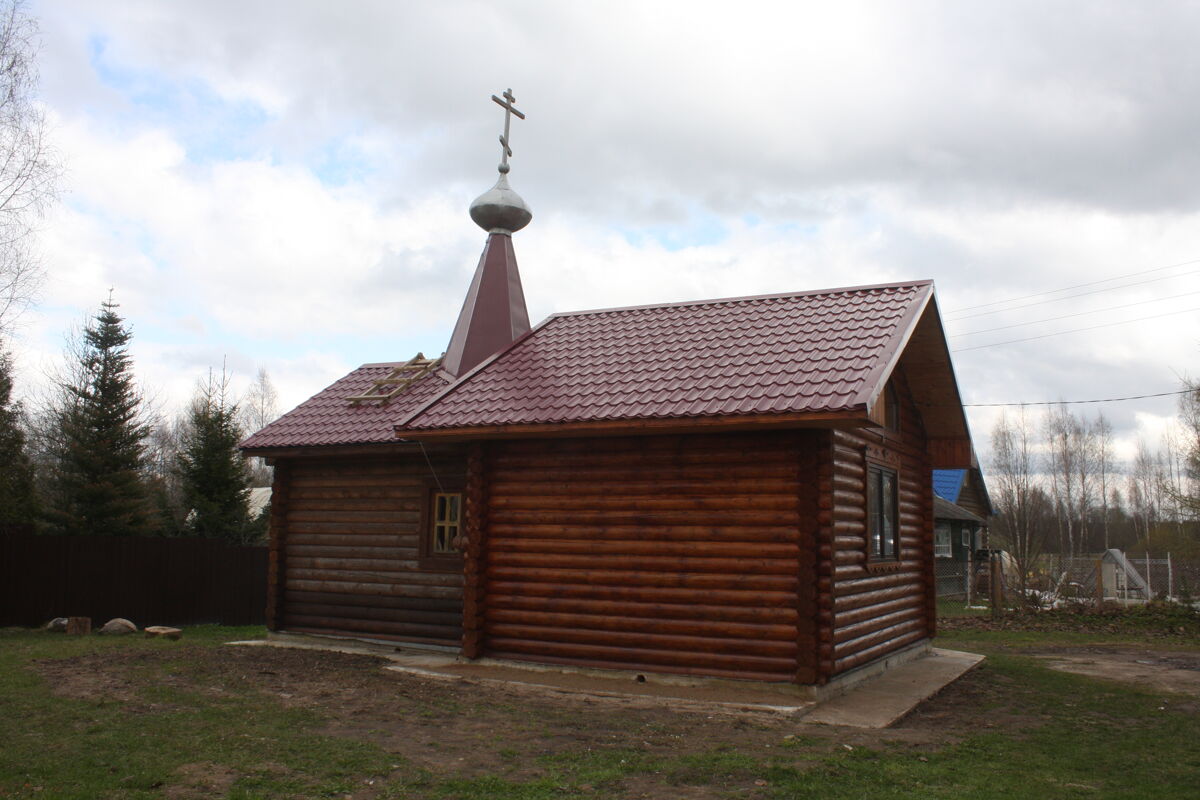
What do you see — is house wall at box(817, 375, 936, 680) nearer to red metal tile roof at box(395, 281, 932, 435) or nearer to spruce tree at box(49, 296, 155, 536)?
red metal tile roof at box(395, 281, 932, 435)

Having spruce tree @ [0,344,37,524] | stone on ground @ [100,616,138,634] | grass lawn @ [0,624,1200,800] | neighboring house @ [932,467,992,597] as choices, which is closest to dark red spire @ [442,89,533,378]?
grass lawn @ [0,624,1200,800]

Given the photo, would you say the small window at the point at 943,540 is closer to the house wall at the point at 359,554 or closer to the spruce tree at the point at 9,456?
the house wall at the point at 359,554

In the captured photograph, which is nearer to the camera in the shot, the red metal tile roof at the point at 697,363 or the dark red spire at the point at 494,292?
the red metal tile roof at the point at 697,363

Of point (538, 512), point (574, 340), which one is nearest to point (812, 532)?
point (538, 512)

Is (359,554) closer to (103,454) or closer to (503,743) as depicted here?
(503,743)

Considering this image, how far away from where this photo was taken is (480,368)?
1225 cm

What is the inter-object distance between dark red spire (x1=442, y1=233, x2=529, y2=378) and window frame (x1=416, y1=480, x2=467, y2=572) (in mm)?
2430

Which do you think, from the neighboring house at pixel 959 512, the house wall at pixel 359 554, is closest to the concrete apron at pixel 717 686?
the house wall at pixel 359 554

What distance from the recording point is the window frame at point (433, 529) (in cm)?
1205

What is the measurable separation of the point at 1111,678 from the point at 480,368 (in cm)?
899

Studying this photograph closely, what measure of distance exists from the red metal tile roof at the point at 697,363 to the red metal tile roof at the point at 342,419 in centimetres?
140

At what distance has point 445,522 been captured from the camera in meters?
12.3

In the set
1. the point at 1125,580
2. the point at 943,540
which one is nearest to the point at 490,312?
the point at 1125,580

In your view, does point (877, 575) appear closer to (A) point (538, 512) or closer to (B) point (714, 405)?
(B) point (714, 405)
